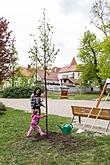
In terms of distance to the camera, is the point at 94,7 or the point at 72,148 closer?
the point at 72,148

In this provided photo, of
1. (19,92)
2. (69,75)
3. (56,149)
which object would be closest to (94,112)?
(56,149)

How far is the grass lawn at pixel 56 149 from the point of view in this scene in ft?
25.9

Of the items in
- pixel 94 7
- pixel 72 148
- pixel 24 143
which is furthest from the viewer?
pixel 94 7

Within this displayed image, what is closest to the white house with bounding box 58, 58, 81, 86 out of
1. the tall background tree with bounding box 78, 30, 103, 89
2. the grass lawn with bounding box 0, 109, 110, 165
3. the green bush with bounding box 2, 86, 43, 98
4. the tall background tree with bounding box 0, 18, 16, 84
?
the tall background tree with bounding box 78, 30, 103, 89

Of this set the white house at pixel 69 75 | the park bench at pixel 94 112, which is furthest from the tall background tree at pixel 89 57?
the park bench at pixel 94 112

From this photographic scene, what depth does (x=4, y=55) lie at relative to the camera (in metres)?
21.3

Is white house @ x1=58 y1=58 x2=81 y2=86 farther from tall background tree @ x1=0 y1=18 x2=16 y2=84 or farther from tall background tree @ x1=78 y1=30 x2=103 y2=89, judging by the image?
tall background tree @ x1=0 y1=18 x2=16 y2=84

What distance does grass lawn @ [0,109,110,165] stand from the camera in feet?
25.9

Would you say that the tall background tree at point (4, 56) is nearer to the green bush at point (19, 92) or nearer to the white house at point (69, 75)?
the green bush at point (19, 92)

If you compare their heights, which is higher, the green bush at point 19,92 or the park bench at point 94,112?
the green bush at point 19,92

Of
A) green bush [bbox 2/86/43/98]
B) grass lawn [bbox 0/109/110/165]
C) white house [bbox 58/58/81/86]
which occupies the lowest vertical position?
grass lawn [bbox 0/109/110/165]

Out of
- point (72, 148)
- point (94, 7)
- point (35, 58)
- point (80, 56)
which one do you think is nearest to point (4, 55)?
point (35, 58)

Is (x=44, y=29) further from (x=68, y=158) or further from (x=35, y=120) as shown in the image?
(x=68, y=158)

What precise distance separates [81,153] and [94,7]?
41102 millimetres
